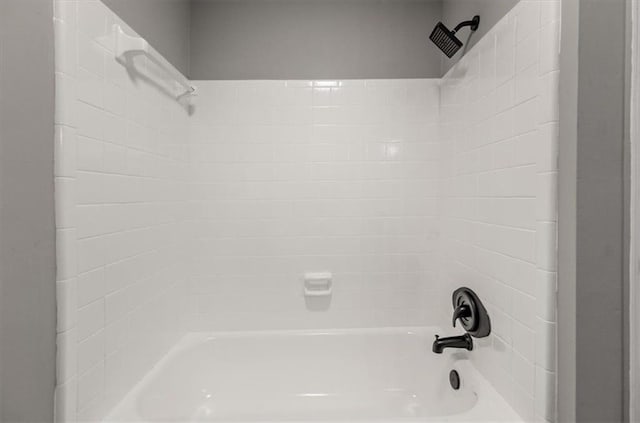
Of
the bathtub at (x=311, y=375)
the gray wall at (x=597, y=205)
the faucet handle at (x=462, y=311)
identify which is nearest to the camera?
the gray wall at (x=597, y=205)

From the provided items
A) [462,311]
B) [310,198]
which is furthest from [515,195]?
[310,198]

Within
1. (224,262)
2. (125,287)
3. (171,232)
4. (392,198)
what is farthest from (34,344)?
(392,198)

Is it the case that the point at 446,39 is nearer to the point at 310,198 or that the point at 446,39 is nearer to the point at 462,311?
the point at 310,198

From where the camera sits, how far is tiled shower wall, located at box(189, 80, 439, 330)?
2.05 metres

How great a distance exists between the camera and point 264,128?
2.05 m

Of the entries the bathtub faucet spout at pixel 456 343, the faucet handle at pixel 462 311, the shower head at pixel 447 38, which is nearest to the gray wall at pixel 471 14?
the shower head at pixel 447 38

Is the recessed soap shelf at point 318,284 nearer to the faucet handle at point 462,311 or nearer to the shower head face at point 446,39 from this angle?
the faucet handle at point 462,311

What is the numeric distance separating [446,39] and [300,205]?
42.9 inches

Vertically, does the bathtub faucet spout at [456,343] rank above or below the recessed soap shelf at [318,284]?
below

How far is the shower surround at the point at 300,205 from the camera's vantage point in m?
1.08

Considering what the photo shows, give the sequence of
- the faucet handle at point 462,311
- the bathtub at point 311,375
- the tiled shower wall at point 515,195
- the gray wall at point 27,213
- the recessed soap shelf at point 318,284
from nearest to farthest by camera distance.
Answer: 1. the gray wall at point 27,213
2. the tiled shower wall at point 515,195
3. the faucet handle at point 462,311
4. the bathtub at point 311,375
5. the recessed soap shelf at point 318,284

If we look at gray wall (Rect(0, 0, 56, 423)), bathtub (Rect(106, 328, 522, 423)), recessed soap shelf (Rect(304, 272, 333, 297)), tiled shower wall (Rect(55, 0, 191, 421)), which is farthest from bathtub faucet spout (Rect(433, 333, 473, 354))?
gray wall (Rect(0, 0, 56, 423))

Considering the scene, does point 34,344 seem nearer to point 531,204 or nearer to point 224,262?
point 224,262

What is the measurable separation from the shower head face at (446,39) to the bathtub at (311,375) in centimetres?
145
